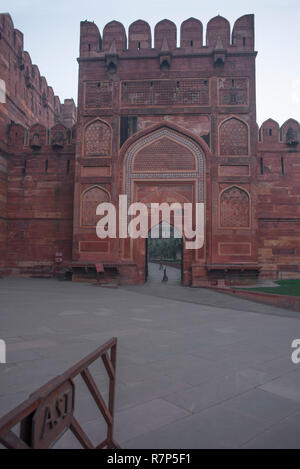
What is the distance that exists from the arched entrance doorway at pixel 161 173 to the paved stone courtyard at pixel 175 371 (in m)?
6.41

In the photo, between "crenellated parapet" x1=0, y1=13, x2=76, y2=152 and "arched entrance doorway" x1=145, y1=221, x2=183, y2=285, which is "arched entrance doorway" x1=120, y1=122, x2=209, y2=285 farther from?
"arched entrance doorway" x1=145, y1=221, x2=183, y2=285

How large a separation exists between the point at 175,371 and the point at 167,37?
47.2 feet

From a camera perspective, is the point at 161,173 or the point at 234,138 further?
the point at 161,173

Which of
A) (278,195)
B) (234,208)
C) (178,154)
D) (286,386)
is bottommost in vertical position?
(286,386)

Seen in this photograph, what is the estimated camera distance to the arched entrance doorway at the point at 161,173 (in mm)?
13383

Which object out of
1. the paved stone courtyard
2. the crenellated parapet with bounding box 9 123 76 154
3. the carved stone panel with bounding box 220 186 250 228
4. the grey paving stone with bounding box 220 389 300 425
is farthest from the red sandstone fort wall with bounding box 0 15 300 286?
the grey paving stone with bounding box 220 389 300 425

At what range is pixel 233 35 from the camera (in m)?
13.9

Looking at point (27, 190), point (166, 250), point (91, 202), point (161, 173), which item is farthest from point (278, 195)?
point (166, 250)

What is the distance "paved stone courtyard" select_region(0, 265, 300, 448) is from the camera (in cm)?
213

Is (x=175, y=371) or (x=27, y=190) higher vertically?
(x=27, y=190)

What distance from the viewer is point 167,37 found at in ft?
46.2

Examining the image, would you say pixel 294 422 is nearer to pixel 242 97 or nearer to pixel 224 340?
pixel 224 340

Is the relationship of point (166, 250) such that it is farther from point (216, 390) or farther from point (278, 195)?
point (216, 390)

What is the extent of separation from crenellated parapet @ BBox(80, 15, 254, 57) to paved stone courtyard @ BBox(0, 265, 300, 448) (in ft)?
38.0
